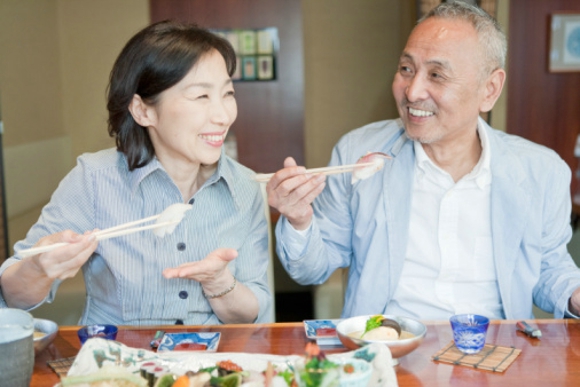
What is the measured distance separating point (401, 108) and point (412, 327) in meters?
0.75

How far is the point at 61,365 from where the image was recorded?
54.3 inches

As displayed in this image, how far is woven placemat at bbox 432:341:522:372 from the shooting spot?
1.36m

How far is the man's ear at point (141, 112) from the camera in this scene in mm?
1850

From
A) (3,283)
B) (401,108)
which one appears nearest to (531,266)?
(401,108)

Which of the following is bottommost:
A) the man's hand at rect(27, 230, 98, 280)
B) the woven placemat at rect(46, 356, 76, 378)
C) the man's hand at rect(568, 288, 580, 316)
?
the man's hand at rect(568, 288, 580, 316)

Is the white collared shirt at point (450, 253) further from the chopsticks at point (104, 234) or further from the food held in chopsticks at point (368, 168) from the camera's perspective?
the chopsticks at point (104, 234)

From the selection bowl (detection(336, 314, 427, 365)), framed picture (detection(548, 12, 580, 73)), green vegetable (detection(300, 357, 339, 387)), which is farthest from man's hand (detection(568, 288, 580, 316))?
framed picture (detection(548, 12, 580, 73))

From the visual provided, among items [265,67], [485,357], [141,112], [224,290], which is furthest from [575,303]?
[265,67]

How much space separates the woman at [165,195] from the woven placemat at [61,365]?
0.32m

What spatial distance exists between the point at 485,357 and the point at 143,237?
945 mm

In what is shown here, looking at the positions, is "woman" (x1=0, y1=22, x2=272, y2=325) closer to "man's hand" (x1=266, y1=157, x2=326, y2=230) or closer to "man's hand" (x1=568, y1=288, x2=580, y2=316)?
"man's hand" (x1=266, y1=157, x2=326, y2=230)

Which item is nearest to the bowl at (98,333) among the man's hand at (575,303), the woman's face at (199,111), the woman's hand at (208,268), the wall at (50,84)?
the woman's hand at (208,268)

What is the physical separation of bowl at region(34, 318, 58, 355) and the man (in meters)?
0.68

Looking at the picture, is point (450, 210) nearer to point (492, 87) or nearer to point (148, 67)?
point (492, 87)
